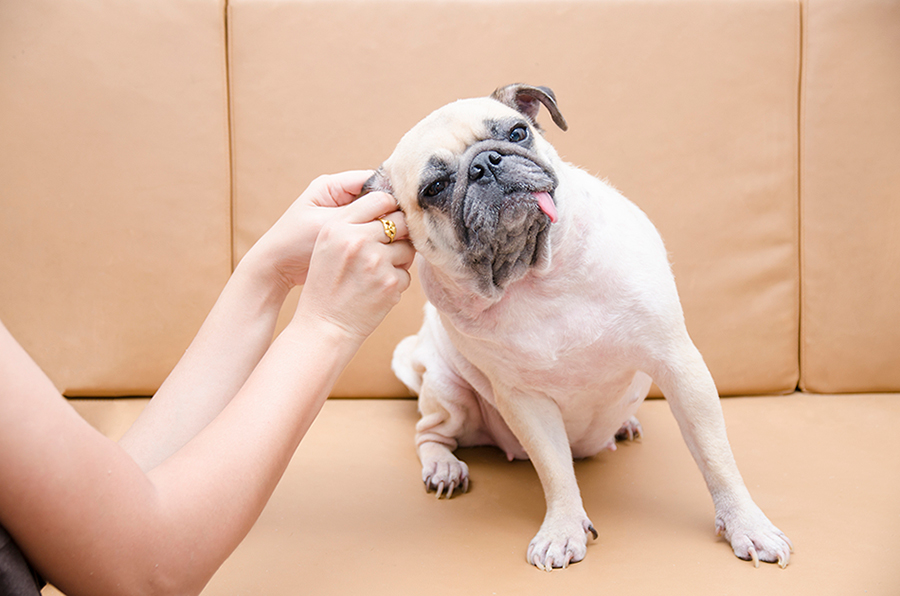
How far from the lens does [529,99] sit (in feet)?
5.07

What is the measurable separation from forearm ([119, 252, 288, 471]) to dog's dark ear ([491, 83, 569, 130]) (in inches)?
25.4

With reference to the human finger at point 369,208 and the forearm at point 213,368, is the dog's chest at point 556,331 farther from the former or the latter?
the forearm at point 213,368

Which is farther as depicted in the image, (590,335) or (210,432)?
(590,335)

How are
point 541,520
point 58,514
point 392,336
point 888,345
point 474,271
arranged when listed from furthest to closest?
1. point 392,336
2. point 888,345
3. point 541,520
4. point 474,271
5. point 58,514

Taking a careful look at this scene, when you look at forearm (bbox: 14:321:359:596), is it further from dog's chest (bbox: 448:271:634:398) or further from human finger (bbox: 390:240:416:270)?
dog's chest (bbox: 448:271:634:398)

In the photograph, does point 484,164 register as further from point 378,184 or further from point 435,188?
point 378,184

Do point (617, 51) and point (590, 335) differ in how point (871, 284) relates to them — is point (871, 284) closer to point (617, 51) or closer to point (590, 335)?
point (617, 51)

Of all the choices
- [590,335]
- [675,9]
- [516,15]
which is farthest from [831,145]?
[590,335]

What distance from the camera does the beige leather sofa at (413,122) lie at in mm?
2180

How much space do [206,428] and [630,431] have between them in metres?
1.31

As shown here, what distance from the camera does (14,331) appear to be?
2252mm

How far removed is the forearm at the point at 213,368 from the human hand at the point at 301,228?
0.10ft

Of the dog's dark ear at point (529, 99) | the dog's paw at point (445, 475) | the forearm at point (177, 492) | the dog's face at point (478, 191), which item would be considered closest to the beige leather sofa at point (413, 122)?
the dog's paw at point (445, 475)

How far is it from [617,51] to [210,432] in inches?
70.4
